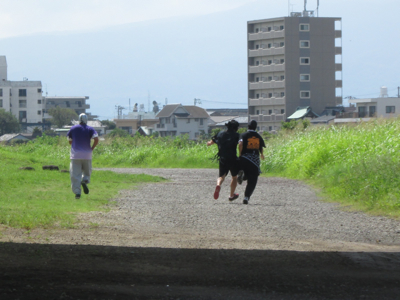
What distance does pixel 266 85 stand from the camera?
8156 centimetres

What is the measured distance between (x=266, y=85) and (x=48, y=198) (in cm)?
7183

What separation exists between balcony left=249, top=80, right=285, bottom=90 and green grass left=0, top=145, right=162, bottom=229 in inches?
2488

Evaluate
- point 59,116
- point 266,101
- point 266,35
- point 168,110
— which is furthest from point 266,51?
point 59,116

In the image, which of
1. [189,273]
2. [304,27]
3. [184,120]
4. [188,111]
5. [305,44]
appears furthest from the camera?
[188,111]

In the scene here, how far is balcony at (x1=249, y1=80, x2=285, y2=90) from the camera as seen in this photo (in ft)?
264

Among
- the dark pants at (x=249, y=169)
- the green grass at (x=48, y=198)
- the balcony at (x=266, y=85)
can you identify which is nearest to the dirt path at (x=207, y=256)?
the green grass at (x=48, y=198)

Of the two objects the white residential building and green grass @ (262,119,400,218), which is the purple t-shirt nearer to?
green grass @ (262,119,400,218)

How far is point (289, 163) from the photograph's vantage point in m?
22.4

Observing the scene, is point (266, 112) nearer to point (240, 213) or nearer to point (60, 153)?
point (60, 153)

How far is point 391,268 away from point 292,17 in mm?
77220

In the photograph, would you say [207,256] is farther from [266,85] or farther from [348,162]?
[266,85]

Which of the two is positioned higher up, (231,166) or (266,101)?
(266,101)

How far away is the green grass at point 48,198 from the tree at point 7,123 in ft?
258

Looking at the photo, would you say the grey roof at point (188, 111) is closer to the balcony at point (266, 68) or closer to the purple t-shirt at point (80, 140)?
the balcony at point (266, 68)
